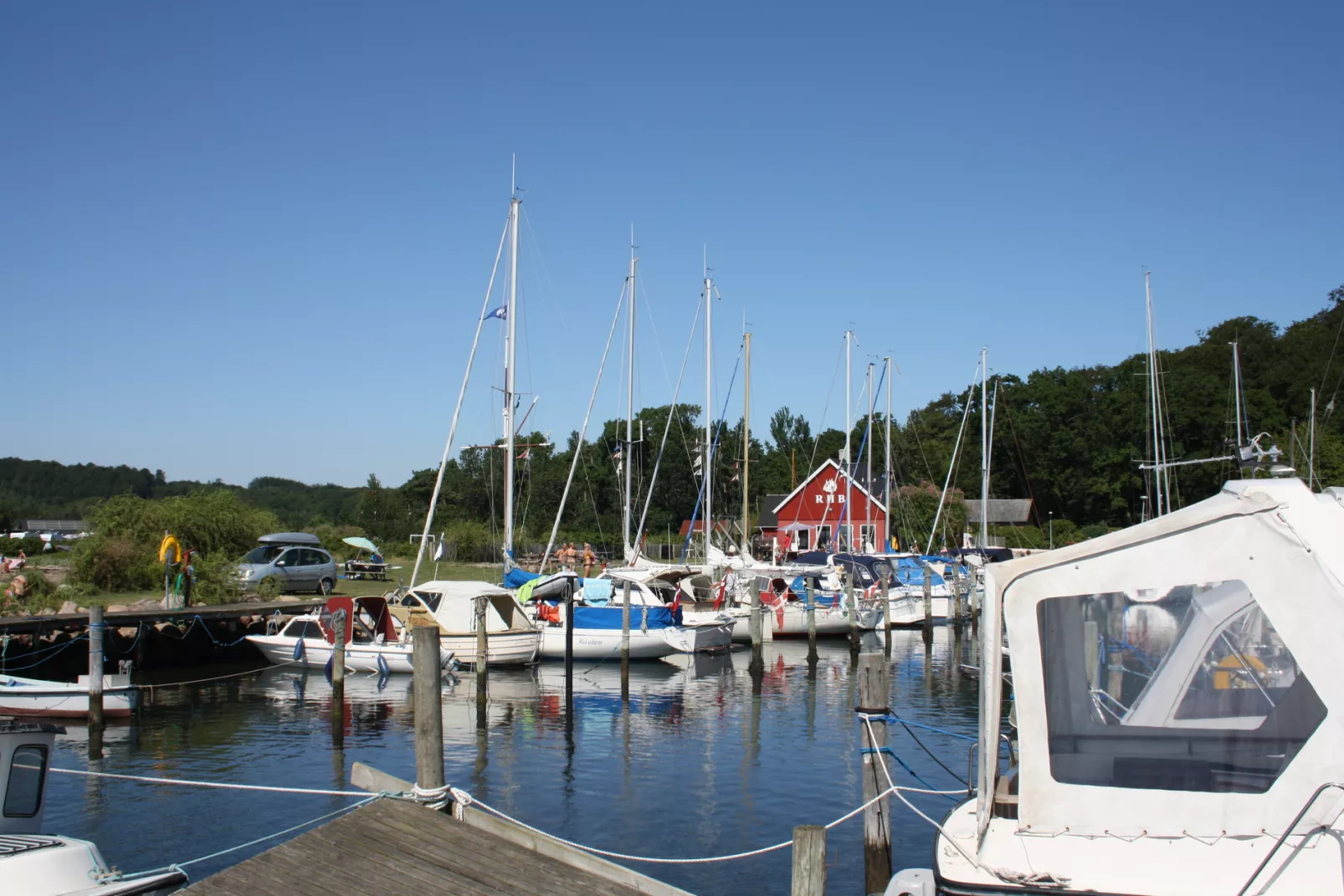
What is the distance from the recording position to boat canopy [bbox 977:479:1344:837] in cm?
646

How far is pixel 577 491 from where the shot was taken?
102000 mm

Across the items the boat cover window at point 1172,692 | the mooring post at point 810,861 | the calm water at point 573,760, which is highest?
the boat cover window at point 1172,692

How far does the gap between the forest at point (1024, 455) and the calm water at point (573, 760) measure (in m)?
32.2

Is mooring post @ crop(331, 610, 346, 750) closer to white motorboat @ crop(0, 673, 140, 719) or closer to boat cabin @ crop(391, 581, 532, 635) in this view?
white motorboat @ crop(0, 673, 140, 719)

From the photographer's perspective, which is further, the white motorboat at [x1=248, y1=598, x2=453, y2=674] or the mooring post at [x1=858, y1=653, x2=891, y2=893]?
the white motorboat at [x1=248, y1=598, x2=453, y2=674]

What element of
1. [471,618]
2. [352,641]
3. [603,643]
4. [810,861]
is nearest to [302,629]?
[352,641]

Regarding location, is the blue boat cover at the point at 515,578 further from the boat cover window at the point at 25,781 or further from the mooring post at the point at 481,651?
the boat cover window at the point at 25,781

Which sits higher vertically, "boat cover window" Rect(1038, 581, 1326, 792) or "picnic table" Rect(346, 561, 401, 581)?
"boat cover window" Rect(1038, 581, 1326, 792)

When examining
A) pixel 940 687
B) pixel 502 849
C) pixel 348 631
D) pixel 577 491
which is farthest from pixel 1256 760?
pixel 577 491

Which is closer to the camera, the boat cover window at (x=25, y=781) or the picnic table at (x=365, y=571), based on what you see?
the boat cover window at (x=25, y=781)

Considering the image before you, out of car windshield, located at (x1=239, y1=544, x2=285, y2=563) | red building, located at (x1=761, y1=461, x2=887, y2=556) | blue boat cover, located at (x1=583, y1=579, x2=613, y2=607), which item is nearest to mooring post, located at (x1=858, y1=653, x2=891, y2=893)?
blue boat cover, located at (x1=583, y1=579, x2=613, y2=607)

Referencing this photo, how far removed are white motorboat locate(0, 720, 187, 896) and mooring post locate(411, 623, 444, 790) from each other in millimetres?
3028

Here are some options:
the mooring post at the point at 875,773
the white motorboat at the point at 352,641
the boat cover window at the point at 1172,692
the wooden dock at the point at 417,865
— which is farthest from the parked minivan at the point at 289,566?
the boat cover window at the point at 1172,692

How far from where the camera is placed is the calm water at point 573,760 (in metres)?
14.9
